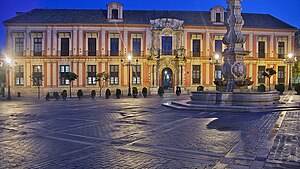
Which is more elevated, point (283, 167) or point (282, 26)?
point (282, 26)

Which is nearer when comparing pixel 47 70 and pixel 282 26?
pixel 47 70

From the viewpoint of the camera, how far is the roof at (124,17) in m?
39.5

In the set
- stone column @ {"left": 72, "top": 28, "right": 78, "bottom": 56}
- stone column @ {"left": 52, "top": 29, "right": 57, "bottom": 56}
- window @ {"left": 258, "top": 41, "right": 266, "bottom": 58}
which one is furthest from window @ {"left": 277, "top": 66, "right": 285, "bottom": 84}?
stone column @ {"left": 52, "top": 29, "right": 57, "bottom": 56}

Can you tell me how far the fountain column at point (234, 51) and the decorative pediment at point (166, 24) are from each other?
22150 millimetres

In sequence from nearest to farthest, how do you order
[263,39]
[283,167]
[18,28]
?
[283,167], [18,28], [263,39]

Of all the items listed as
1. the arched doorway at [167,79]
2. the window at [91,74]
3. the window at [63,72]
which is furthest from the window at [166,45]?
the window at [63,72]

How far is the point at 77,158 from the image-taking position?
5.62 metres

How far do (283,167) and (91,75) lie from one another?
36303mm

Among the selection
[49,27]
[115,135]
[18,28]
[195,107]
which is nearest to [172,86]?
[49,27]

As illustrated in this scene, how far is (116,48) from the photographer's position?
40.1 m

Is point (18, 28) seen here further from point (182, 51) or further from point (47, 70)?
point (182, 51)

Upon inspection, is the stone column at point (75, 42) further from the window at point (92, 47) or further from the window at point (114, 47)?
the window at point (114, 47)

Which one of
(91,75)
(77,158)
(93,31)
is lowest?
(77,158)

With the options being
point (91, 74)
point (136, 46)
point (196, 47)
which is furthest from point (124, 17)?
point (196, 47)
